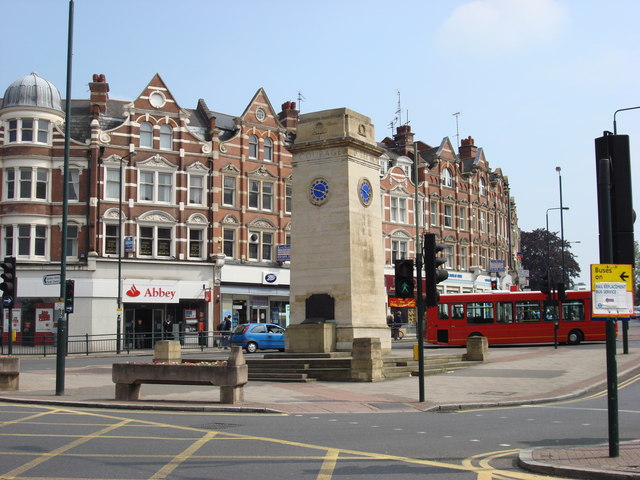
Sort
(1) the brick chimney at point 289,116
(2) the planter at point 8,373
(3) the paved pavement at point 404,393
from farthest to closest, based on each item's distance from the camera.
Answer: (1) the brick chimney at point 289,116, (2) the planter at point 8,373, (3) the paved pavement at point 404,393

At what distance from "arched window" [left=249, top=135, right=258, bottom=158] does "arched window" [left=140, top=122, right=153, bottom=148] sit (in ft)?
22.7

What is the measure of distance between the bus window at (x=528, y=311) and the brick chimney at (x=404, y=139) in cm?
2611

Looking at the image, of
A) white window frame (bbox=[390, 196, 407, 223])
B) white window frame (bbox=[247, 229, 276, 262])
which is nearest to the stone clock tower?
white window frame (bbox=[247, 229, 276, 262])

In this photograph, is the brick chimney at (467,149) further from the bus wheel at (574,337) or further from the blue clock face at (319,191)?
the blue clock face at (319,191)

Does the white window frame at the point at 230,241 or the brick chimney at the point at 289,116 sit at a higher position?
the brick chimney at the point at 289,116

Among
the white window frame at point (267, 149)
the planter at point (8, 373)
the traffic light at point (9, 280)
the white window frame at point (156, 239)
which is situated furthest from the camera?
the white window frame at point (267, 149)

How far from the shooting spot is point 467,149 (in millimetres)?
70312

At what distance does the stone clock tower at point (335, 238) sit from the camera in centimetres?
Result: 2325

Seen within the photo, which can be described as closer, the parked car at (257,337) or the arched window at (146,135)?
the parked car at (257,337)

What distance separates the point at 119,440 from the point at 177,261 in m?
35.6

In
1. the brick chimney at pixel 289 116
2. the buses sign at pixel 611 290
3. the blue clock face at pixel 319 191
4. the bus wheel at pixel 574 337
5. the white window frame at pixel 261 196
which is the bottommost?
the bus wheel at pixel 574 337

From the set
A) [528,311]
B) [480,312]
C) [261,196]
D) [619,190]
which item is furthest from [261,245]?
[619,190]

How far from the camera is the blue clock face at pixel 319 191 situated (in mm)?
24047

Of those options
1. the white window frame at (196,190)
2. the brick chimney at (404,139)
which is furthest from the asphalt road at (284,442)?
the brick chimney at (404,139)
